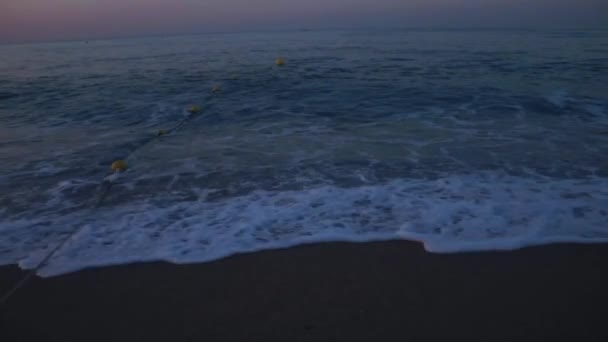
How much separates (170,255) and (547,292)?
366 cm

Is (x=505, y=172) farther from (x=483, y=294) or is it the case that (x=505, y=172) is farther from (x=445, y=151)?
(x=483, y=294)

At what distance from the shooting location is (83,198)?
5.79 meters

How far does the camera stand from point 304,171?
21.6 feet

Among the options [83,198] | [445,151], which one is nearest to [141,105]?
[83,198]

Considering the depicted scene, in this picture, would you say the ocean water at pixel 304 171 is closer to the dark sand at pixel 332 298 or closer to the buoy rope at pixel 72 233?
the buoy rope at pixel 72 233

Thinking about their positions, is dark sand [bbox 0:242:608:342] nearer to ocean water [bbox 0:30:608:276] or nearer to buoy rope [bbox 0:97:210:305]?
buoy rope [bbox 0:97:210:305]

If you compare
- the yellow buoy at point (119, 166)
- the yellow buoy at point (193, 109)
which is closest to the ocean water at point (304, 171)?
the yellow buoy at point (119, 166)

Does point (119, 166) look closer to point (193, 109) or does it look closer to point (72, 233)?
point (72, 233)

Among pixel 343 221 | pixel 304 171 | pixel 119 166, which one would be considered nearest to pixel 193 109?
pixel 119 166

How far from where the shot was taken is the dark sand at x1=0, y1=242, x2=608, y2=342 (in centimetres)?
296

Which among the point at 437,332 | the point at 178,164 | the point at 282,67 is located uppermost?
the point at 282,67

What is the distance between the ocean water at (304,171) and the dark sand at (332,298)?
0.29 meters

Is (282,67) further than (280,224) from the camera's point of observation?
Yes

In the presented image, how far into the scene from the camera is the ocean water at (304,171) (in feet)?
14.5
